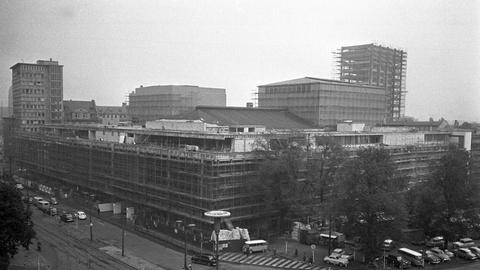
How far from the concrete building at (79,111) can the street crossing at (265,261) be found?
261 ft

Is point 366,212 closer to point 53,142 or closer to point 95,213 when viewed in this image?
point 95,213

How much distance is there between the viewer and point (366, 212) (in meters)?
34.7

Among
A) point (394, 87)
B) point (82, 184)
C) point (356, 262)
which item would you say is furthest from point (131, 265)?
point (394, 87)

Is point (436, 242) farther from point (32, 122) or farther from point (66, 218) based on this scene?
point (32, 122)

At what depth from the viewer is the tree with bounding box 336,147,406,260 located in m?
34.3

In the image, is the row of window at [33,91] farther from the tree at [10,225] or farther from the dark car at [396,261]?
the dark car at [396,261]

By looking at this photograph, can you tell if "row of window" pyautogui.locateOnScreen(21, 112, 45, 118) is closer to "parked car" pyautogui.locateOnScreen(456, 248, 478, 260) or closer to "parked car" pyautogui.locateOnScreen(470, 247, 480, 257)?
"parked car" pyautogui.locateOnScreen(456, 248, 478, 260)

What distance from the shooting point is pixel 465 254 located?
38719 mm

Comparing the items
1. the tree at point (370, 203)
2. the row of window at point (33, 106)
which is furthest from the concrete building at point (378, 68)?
the tree at point (370, 203)

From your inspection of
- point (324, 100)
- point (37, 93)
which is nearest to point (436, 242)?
point (324, 100)

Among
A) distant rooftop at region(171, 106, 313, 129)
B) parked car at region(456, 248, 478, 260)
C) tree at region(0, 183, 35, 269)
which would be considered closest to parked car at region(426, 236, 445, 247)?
parked car at region(456, 248, 478, 260)

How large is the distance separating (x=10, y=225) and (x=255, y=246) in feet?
64.5

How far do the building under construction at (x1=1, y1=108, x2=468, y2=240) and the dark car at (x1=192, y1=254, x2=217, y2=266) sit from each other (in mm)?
6152

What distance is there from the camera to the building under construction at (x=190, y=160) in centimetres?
4356
